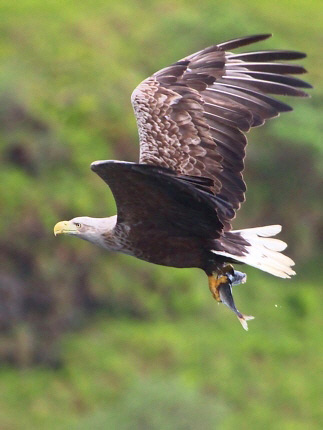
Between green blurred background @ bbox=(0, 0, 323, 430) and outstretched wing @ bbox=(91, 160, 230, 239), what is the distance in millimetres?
15734

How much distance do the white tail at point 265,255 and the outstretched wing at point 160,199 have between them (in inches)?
13.5

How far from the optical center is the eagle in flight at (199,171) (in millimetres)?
12758

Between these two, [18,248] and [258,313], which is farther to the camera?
[258,313]

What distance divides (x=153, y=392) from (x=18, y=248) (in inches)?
160

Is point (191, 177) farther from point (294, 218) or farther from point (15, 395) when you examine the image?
point (294, 218)

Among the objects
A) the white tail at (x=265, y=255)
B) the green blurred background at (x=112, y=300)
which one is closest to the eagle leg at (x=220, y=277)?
the white tail at (x=265, y=255)

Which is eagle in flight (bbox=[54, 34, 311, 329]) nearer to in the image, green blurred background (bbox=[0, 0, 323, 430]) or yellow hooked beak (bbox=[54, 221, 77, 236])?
yellow hooked beak (bbox=[54, 221, 77, 236])

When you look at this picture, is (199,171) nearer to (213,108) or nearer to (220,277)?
(213,108)

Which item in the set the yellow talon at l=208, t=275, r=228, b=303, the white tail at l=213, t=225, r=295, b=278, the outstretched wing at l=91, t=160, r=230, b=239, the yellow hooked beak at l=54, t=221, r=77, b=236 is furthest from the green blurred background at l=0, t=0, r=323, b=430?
the outstretched wing at l=91, t=160, r=230, b=239

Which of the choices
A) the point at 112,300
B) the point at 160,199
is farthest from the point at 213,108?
the point at 112,300

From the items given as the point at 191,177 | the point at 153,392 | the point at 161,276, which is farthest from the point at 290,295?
the point at 191,177

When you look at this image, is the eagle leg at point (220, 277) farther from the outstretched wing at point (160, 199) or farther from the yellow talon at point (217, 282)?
the outstretched wing at point (160, 199)

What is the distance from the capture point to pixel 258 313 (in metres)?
34.0

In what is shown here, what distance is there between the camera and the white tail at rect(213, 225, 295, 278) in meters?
13.2
